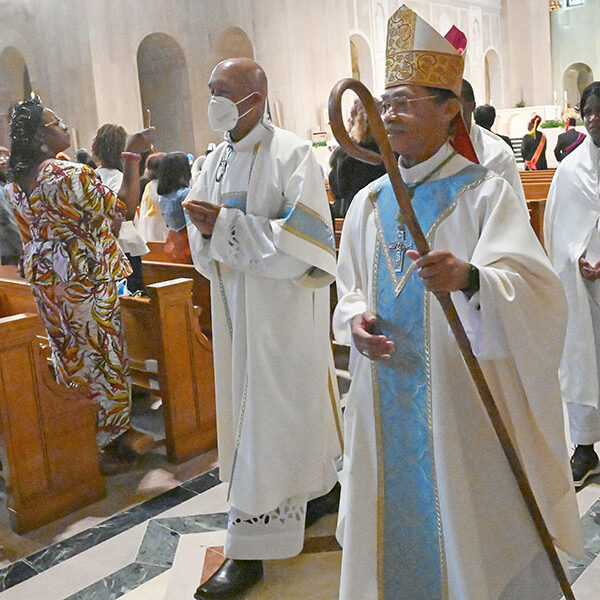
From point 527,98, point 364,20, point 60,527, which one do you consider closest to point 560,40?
point 527,98

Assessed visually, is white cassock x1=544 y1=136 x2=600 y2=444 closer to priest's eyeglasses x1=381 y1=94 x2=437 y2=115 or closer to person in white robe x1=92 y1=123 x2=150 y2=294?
priest's eyeglasses x1=381 y1=94 x2=437 y2=115

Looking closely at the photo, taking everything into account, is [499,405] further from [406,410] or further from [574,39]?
[574,39]

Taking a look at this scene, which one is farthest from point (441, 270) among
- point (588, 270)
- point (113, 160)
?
point (113, 160)

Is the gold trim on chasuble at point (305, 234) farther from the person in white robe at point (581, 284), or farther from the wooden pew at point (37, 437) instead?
the wooden pew at point (37, 437)

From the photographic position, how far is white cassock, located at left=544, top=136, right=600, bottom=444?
359 centimetres

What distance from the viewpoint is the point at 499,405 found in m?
2.01

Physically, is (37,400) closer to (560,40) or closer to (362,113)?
(362,113)

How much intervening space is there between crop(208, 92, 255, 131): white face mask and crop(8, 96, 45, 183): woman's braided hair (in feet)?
4.74

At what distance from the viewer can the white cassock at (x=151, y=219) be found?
6.69 m

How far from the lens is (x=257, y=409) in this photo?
2.80 metres

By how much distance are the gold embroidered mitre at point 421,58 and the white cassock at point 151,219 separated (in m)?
4.83

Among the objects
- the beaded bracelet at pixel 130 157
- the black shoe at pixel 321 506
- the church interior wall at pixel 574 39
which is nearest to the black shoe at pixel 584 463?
the black shoe at pixel 321 506

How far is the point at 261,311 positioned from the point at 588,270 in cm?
168

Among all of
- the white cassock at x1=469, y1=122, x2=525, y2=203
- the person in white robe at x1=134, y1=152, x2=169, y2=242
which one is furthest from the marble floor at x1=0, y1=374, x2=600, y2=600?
the person in white robe at x1=134, y1=152, x2=169, y2=242
